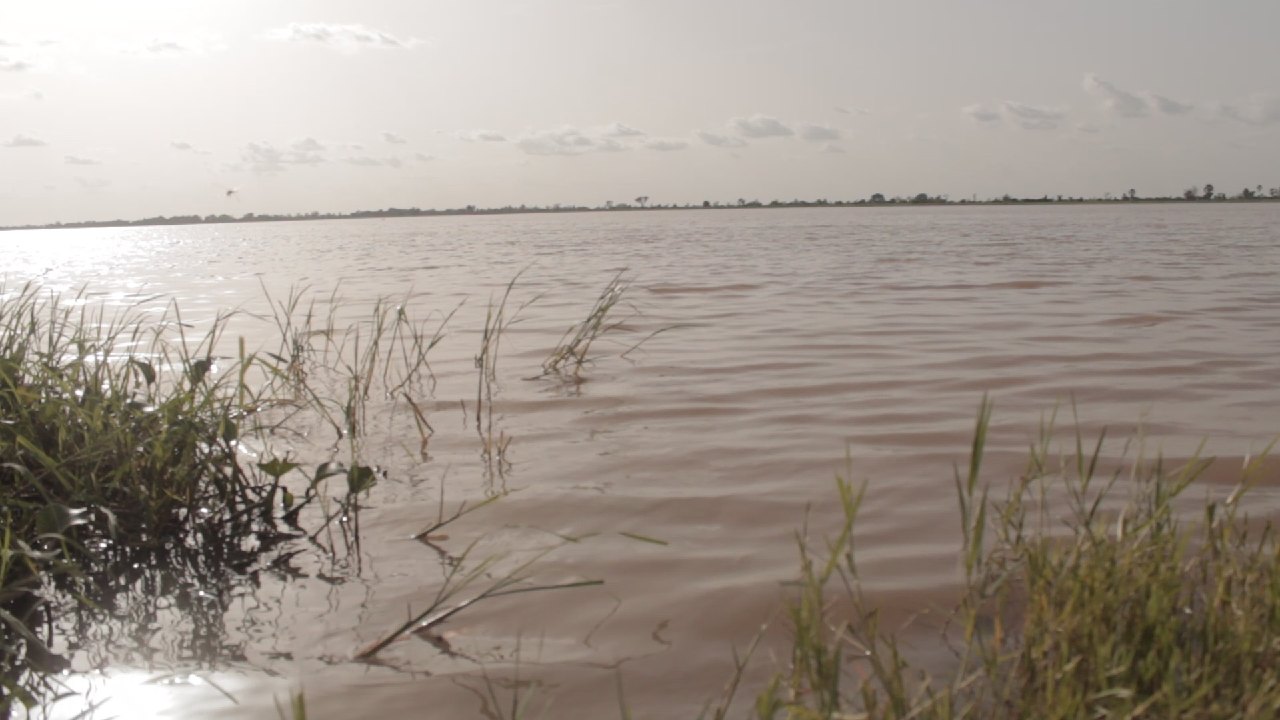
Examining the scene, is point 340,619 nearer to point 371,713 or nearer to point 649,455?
point 371,713

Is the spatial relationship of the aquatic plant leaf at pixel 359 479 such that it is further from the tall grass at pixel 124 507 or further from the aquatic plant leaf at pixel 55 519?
the aquatic plant leaf at pixel 55 519

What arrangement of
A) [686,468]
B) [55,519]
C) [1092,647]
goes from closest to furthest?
[1092,647], [55,519], [686,468]

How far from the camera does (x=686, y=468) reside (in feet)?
13.6

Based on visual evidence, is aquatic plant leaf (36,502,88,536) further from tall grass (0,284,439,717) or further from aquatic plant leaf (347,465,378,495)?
→ aquatic plant leaf (347,465,378,495)

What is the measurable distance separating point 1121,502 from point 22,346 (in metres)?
4.27

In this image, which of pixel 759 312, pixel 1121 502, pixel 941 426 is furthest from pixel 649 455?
pixel 759 312

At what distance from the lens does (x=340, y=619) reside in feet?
8.86

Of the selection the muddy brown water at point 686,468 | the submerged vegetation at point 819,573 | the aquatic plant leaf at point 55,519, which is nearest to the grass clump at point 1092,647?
the submerged vegetation at point 819,573

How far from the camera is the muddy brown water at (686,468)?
2420 millimetres

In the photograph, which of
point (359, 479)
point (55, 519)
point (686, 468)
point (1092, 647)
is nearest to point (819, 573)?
point (1092, 647)

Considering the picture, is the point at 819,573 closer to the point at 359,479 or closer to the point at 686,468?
the point at 686,468

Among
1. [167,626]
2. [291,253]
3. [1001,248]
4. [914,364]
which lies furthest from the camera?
[291,253]

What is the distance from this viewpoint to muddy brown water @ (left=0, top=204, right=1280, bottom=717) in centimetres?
242

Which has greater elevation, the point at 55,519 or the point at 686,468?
the point at 55,519
